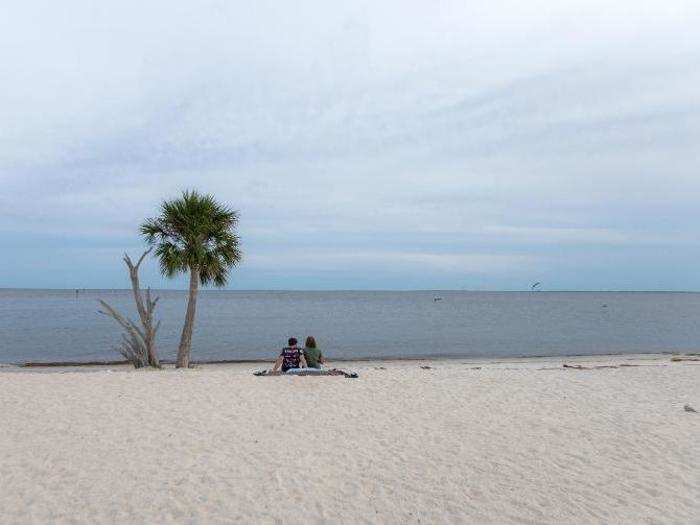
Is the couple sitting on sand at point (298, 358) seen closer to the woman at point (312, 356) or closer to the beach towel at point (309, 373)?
the woman at point (312, 356)

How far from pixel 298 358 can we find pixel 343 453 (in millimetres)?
6976

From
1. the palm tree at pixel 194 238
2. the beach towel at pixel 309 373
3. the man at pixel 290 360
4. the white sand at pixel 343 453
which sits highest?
the palm tree at pixel 194 238

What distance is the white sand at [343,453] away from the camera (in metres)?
6.27

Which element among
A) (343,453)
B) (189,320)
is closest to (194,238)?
(189,320)

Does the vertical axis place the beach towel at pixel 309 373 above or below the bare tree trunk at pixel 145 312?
below

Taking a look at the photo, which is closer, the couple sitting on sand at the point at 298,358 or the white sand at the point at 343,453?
the white sand at the point at 343,453

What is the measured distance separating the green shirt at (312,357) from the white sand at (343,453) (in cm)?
175

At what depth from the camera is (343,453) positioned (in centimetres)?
809

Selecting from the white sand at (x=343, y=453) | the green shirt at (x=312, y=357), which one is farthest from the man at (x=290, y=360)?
the white sand at (x=343, y=453)

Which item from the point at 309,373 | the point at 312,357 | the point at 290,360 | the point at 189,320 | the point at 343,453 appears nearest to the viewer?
the point at 343,453

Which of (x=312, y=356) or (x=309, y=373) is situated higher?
(x=312, y=356)

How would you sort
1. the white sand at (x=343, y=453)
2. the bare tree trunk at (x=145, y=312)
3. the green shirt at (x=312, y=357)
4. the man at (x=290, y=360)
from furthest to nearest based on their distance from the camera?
the bare tree trunk at (x=145, y=312), the green shirt at (x=312, y=357), the man at (x=290, y=360), the white sand at (x=343, y=453)

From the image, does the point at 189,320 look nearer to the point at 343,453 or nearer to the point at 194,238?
the point at 194,238

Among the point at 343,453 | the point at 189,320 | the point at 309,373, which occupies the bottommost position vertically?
the point at 343,453
